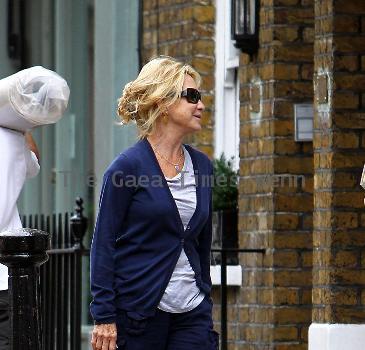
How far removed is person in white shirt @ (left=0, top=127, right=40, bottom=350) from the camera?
743 cm

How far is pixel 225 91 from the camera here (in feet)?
35.7

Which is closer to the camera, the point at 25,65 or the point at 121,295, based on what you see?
the point at 121,295

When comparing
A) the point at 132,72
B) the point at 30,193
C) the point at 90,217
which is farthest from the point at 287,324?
the point at 30,193

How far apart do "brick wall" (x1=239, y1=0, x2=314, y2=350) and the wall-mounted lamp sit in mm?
39

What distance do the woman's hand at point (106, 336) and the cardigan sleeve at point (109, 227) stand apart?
6cm

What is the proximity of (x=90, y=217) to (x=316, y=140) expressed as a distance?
4.51m

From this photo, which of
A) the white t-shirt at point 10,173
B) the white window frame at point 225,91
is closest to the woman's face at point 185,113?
the white t-shirt at point 10,173

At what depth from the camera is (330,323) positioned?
29.2ft

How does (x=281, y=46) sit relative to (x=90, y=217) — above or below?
above

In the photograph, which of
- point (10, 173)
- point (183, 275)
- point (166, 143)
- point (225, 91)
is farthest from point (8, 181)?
point (225, 91)

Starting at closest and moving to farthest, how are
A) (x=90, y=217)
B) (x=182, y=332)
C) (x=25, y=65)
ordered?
1. (x=182, y=332)
2. (x=90, y=217)
3. (x=25, y=65)

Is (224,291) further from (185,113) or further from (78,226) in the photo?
(185,113)

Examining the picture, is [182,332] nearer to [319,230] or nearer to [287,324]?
[319,230]

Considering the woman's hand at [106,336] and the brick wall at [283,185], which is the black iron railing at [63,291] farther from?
the woman's hand at [106,336]
